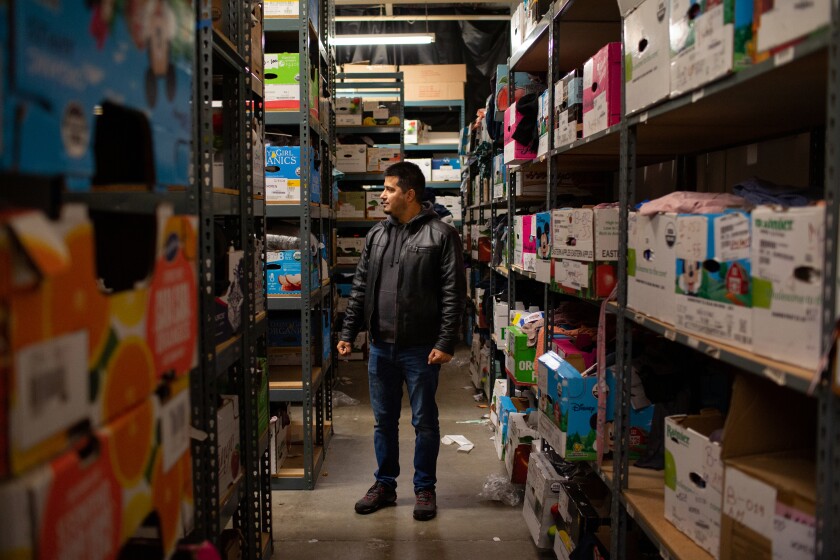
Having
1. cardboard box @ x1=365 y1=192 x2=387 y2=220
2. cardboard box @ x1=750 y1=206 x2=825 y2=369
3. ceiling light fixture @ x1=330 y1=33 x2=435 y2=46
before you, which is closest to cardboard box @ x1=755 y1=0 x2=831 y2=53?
cardboard box @ x1=750 y1=206 x2=825 y2=369

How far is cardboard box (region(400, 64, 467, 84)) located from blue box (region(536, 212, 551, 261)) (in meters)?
6.11

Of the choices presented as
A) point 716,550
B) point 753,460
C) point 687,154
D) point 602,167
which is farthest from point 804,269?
point 602,167

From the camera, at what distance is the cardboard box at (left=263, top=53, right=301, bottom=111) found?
353cm

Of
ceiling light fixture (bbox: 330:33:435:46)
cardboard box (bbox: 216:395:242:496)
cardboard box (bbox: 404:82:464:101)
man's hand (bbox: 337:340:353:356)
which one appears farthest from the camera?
cardboard box (bbox: 404:82:464:101)

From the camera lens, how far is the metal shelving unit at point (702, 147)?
1065mm

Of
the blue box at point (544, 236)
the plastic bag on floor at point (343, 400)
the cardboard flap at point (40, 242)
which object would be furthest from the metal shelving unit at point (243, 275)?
the plastic bag on floor at point (343, 400)

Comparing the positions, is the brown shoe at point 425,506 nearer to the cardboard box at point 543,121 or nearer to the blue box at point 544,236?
the blue box at point 544,236

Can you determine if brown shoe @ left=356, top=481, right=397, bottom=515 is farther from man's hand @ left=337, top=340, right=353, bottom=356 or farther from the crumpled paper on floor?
the crumpled paper on floor

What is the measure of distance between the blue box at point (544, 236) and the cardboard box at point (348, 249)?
176 inches

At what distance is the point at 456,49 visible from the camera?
902 cm

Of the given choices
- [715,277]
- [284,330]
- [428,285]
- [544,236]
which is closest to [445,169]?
[284,330]

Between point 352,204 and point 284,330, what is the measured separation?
350 centimetres

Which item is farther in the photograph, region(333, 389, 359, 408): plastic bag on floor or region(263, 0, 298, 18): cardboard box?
region(333, 389, 359, 408): plastic bag on floor

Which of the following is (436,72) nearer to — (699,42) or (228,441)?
(228,441)
